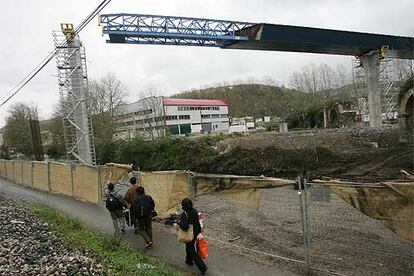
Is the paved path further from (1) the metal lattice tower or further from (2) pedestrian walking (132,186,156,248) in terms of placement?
(1) the metal lattice tower

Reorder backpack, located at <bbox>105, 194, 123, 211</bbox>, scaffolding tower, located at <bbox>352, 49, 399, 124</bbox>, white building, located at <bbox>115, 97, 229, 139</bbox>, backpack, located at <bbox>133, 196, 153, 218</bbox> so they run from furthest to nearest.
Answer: white building, located at <bbox>115, 97, 229, 139</bbox> < scaffolding tower, located at <bbox>352, 49, 399, 124</bbox> < backpack, located at <bbox>105, 194, 123, 211</bbox> < backpack, located at <bbox>133, 196, 153, 218</bbox>

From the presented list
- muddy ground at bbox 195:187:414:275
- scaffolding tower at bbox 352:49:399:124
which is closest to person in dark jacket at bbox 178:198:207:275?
muddy ground at bbox 195:187:414:275

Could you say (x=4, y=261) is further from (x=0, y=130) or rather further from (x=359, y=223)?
(x=0, y=130)

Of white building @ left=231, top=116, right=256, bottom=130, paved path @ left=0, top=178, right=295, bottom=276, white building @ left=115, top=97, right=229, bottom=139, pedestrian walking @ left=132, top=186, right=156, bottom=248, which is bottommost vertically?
paved path @ left=0, top=178, right=295, bottom=276

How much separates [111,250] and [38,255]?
153 centimetres

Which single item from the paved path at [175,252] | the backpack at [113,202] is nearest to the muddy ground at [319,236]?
the paved path at [175,252]

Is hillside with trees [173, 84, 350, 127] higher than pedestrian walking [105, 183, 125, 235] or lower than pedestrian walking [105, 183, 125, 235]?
higher

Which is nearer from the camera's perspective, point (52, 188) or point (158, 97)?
point (52, 188)

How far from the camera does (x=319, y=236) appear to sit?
360 inches

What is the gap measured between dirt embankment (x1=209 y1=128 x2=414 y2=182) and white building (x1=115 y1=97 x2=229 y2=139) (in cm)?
3523

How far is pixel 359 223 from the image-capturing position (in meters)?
10.0

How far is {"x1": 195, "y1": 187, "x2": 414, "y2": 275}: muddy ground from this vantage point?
23.6 feet

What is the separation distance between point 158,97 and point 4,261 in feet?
247

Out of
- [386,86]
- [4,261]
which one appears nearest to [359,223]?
[4,261]
